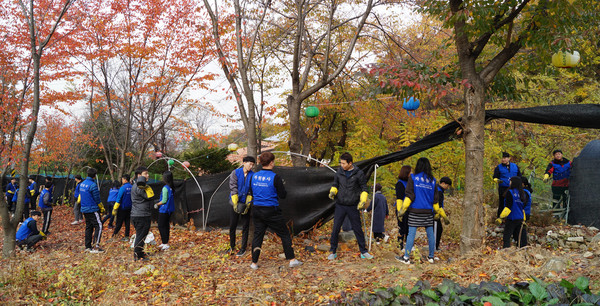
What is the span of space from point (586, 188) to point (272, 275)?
6.88 metres

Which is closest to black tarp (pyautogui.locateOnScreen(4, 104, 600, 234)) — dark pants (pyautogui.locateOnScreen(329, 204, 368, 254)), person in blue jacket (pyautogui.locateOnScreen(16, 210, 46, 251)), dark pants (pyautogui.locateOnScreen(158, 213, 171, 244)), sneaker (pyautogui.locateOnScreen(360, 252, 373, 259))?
dark pants (pyautogui.locateOnScreen(329, 204, 368, 254))

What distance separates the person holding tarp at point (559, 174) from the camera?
8516 millimetres

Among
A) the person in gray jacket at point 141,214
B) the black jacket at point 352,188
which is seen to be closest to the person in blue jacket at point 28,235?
the person in gray jacket at point 141,214

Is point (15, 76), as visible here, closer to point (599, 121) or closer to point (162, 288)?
point (162, 288)

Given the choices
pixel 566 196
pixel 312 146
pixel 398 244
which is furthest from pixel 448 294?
pixel 312 146

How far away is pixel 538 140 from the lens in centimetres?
1338

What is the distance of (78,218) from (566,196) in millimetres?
13674

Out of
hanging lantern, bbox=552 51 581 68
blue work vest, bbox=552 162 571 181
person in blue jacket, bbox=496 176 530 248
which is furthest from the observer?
blue work vest, bbox=552 162 571 181

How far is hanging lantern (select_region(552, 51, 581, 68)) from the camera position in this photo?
484cm

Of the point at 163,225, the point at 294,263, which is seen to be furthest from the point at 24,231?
the point at 294,263

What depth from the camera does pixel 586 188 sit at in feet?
26.2

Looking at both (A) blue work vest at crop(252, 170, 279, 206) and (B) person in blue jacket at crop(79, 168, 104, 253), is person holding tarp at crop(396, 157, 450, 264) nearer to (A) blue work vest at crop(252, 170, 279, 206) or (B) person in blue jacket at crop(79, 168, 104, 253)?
(A) blue work vest at crop(252, 170, 279, 206)

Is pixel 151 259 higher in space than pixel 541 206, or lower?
lower

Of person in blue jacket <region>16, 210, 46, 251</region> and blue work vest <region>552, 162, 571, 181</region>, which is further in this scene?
person in blue jacket <region>16, 210, 46, 251</region>
